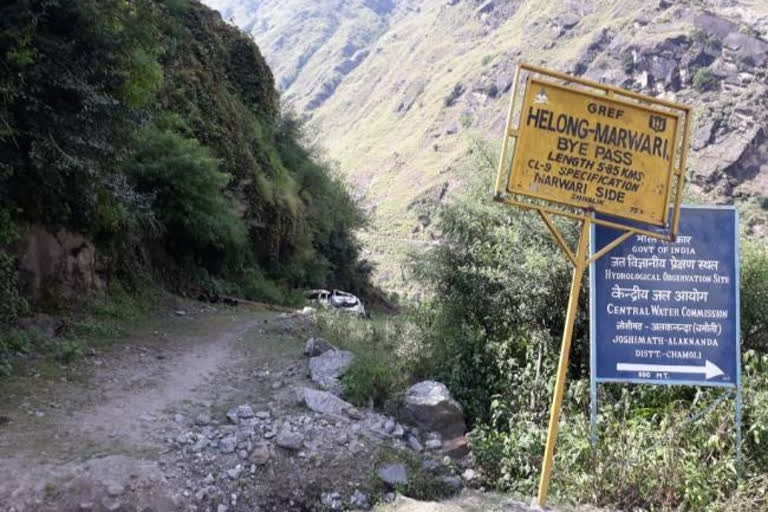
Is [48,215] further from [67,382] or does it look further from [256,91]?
[256,91]

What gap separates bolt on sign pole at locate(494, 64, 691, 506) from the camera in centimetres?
496

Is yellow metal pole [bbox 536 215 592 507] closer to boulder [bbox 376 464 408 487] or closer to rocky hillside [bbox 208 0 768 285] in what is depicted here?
boulder [bbox 376 464 408 487]

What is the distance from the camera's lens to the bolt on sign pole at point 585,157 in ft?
16.3

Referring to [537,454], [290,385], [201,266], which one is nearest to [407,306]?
[290,385]

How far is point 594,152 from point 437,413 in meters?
2.82

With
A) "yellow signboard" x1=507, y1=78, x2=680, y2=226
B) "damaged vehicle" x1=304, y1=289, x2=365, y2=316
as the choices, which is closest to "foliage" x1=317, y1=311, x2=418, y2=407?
"yellow signboard" x1=507, y1=78, x2=680, y2=226

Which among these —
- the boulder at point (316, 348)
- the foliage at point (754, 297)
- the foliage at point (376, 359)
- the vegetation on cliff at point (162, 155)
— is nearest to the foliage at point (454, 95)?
the vegetation on cliff at point (162, 155)

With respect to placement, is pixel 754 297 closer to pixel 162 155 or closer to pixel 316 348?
pixel 316 348

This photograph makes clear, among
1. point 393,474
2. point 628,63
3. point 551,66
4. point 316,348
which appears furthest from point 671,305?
point 551,66

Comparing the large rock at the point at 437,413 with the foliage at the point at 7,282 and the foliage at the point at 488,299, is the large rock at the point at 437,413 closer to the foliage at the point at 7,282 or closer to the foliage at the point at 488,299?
the foliage at the point at 488,299

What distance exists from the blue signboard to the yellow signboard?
674 millimetres

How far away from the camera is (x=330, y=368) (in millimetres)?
7289

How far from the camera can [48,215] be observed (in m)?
9.15

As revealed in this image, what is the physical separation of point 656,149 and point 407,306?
14.8 feet
